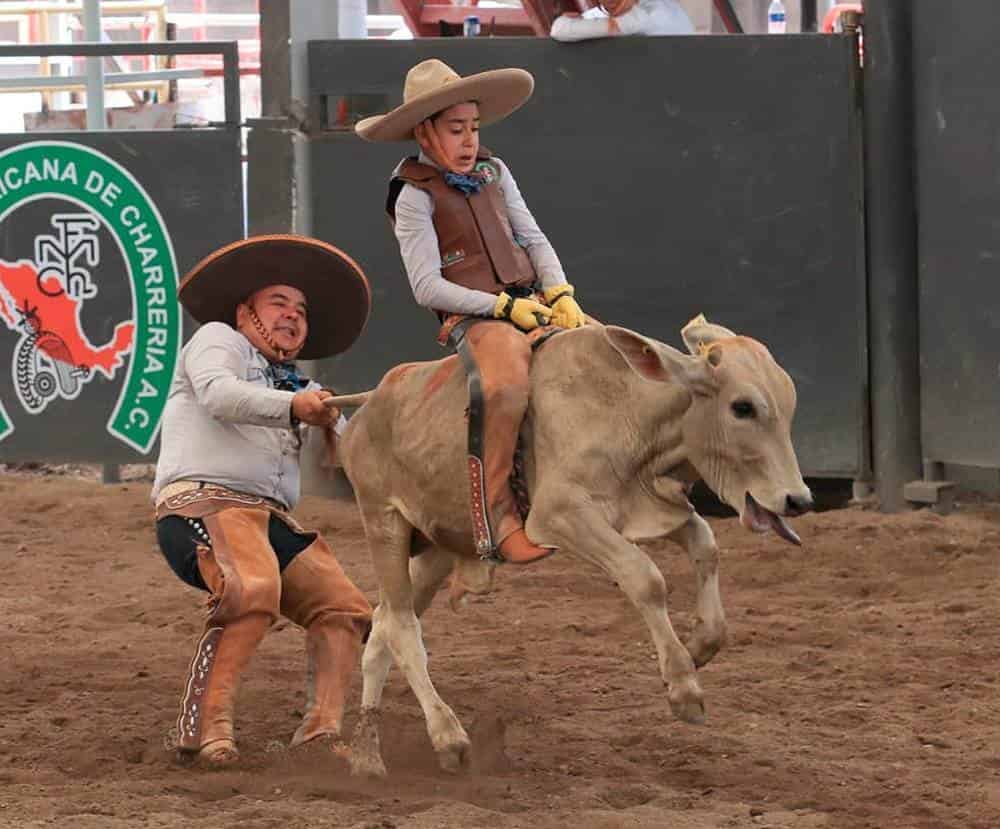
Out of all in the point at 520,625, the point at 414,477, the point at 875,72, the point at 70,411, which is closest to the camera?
the point at 414,477

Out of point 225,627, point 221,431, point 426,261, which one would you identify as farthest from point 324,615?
point 426,261

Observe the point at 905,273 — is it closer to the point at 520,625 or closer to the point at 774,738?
the point at 520,625

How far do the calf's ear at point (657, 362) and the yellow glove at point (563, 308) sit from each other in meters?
0.46

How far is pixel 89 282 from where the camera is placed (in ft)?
33.1

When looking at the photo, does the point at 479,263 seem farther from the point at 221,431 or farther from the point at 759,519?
the point at 759,519

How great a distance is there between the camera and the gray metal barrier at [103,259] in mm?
9992

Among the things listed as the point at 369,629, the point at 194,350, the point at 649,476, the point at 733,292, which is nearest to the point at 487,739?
the point at 369,629

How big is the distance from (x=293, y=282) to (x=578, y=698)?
62.9 inches

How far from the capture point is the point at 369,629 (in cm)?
602

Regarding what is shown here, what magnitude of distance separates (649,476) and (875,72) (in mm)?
4433

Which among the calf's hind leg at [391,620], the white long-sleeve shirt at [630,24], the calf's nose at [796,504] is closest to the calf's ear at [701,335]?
the calf's nose at [796,504]

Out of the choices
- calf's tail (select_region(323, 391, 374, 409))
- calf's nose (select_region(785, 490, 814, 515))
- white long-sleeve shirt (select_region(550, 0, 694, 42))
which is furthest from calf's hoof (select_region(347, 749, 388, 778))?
white long-sleeve shirt (select_region(550, 0, 694, 42))

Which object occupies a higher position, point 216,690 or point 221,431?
point 221,431

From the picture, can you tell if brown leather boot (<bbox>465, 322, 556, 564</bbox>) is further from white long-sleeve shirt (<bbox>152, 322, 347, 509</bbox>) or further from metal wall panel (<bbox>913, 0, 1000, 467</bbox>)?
metal wall panel (<bbox>913, 0, 1000, 467</bbox>)
